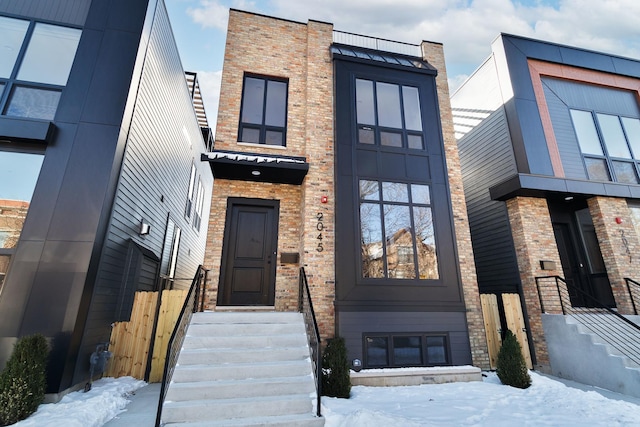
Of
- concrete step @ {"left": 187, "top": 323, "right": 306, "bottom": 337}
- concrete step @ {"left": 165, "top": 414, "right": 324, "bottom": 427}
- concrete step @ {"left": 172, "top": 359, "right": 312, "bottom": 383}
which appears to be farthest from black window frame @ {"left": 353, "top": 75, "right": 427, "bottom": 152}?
concrete step @ {"left": 165, "top": 414, "right": 324, "bottom": 427}

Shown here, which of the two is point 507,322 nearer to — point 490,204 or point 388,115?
point 490,204

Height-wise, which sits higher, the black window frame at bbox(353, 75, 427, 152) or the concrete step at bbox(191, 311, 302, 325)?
the black window frame at bbox(353, 75, 427, 152)

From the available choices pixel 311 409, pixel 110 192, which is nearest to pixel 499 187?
pixel 311 409

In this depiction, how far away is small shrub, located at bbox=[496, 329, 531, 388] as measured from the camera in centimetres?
533

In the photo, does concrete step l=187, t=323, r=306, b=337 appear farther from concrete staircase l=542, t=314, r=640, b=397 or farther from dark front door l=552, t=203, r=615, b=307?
dark front door l=552, t=203, r=615, b=307

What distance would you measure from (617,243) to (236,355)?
32.4 feet

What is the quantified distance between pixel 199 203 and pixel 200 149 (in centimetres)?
270

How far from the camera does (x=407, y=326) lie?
6.08 m

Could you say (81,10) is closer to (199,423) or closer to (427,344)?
(199,423)

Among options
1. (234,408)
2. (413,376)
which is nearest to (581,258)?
(413,376)

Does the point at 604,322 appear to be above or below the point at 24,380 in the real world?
above

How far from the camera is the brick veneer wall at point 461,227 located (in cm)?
657

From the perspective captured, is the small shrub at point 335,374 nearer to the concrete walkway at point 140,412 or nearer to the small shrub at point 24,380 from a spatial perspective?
the concrete walkway at point 140,412

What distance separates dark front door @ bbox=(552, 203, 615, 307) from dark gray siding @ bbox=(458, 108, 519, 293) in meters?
1.78
